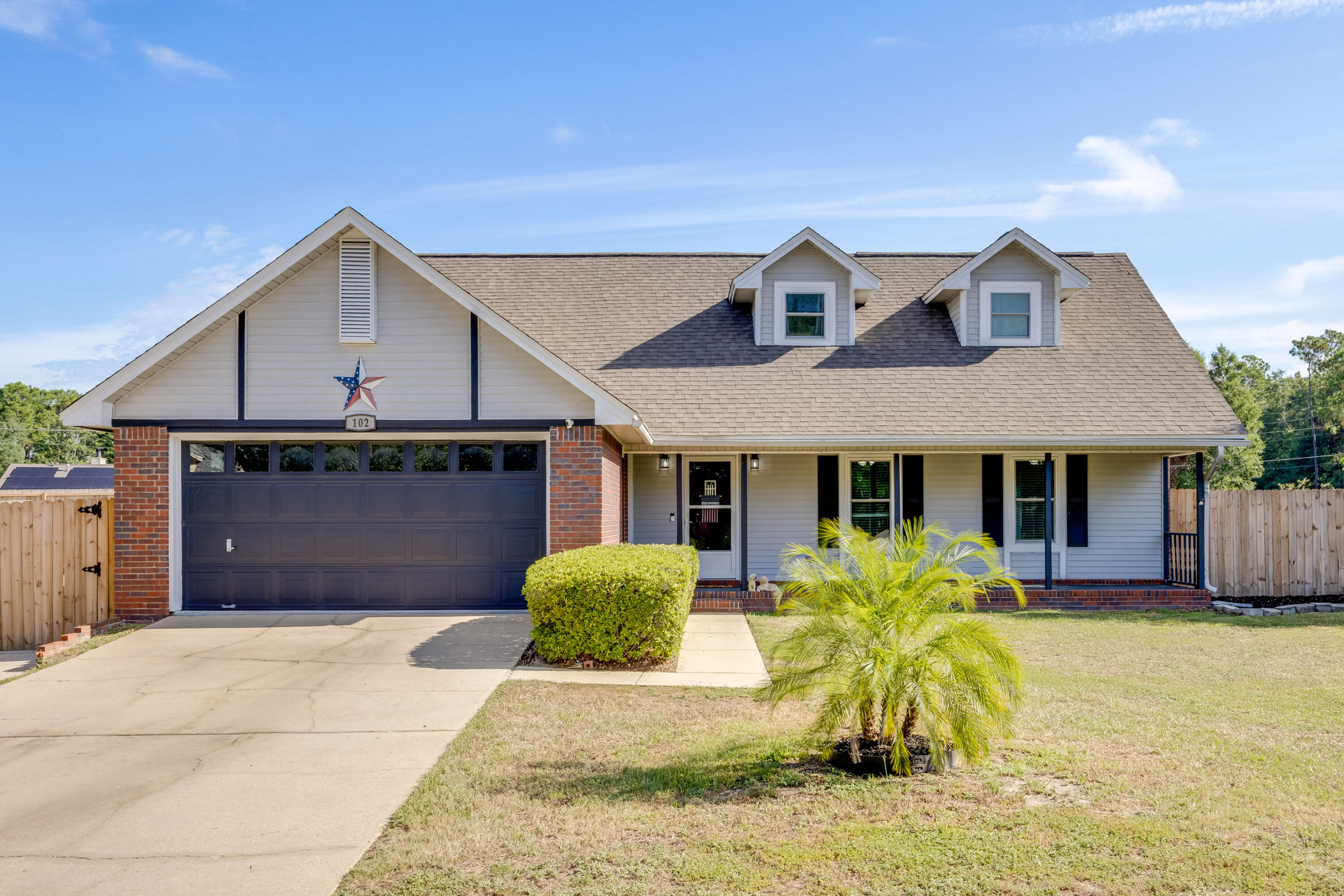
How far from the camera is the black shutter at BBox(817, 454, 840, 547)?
14.8 metres

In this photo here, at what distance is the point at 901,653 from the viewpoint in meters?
5.00

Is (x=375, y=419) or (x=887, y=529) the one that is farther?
(x=887, y=529)

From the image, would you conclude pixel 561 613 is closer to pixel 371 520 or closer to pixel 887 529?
pixel 371 520

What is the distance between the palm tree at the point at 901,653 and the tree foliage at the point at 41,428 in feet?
300

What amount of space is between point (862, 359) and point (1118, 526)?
5.38 meters

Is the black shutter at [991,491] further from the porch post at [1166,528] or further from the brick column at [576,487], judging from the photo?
the brick column at [576,487]

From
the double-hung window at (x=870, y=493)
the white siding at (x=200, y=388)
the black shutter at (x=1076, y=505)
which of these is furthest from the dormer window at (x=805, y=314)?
the white siding at (x=200, y=388)

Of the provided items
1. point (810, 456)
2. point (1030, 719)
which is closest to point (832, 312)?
point (810, 456)

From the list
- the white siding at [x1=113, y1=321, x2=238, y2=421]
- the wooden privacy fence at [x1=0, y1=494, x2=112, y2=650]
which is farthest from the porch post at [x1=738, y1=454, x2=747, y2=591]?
the wooden privacy fence at [x1=0, y1=494, x2=112, y2=650]

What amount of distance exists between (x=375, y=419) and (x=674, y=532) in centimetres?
571

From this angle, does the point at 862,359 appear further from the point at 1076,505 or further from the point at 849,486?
the point at 1076,505

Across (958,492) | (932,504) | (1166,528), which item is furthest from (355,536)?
(1166,528)

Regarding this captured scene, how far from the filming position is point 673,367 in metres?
15.1

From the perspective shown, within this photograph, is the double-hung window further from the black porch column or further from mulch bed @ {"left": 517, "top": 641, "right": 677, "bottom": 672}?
mulch bed @ {"left": 517, "top": 641, "right": 677, "bottom": 672}
